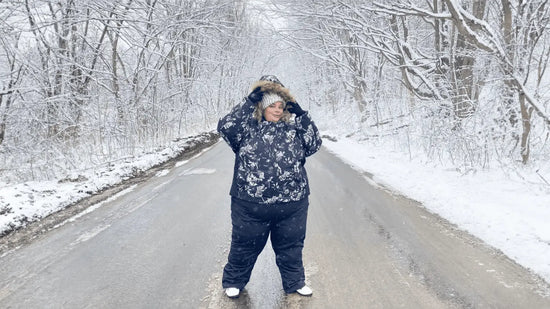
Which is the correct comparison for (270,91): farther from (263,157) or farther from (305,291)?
(305,291)

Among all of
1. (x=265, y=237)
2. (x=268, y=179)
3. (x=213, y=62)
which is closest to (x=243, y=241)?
(x=265, y=237)

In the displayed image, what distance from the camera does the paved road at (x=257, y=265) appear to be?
3.04 metres

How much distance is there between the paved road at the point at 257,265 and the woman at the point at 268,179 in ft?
0.85

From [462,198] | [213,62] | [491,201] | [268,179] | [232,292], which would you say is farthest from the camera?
[213,62]

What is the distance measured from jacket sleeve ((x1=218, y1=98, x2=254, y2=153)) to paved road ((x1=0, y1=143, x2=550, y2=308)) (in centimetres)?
129

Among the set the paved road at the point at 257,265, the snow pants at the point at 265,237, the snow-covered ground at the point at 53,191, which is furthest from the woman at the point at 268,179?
the snow-covered ground at the point at 53,191

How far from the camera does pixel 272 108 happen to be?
3.03 m

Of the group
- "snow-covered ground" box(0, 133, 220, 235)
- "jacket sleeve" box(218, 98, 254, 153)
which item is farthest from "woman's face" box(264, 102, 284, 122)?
"snow-covered ground" box(0, 133, 220, 235)

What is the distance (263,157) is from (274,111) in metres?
0.37

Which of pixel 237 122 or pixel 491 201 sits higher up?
pixel 237 122

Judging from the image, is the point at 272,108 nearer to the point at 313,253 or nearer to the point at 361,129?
the point at 313,253

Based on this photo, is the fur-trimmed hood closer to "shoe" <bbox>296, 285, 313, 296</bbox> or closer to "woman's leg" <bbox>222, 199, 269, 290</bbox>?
"woman's leg" <bbox>222, 199, 269, 290</bbox>

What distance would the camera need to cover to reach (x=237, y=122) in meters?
3.02

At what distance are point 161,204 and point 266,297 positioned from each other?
11.3 feet
